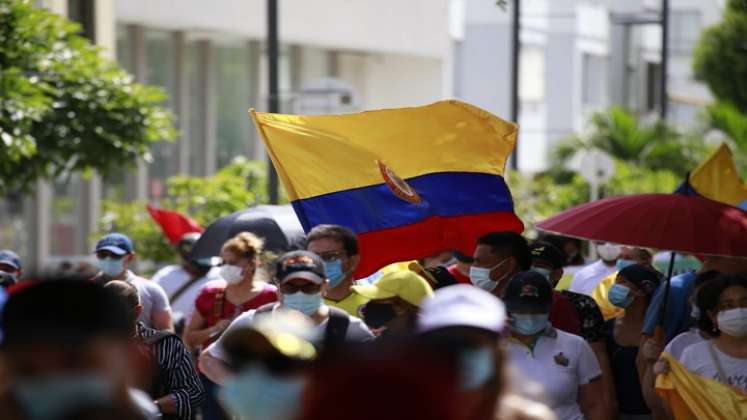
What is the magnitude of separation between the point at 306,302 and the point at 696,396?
195 centimetres

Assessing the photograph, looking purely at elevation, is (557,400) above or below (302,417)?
below

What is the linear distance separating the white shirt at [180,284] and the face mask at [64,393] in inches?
306

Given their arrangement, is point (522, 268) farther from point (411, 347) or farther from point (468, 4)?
point (468, 4)

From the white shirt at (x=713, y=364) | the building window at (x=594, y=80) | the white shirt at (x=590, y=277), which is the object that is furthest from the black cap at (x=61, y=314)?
the building window at (x=594, y=80)

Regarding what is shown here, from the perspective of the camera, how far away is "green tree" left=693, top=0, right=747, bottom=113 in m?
46.3

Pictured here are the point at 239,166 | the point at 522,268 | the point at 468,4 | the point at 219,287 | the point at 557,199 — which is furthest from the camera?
the point at 468,4

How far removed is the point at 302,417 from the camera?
3348 millimetres

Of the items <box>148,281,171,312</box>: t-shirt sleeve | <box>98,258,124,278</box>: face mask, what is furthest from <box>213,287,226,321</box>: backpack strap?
<box>98,258,124,278</box>: face mask

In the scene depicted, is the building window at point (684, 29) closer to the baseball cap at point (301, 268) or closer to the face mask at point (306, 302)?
the baseball cap at point (301, 268)

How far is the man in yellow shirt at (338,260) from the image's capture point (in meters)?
8.23

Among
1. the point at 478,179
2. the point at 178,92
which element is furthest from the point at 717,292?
the point at 178,92

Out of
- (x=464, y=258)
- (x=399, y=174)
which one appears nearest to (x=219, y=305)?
(x=399, y=174)

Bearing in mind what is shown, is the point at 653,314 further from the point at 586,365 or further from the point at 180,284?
the point at 180,284

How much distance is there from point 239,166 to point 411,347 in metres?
15.5
